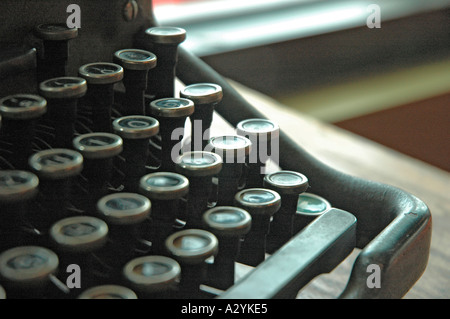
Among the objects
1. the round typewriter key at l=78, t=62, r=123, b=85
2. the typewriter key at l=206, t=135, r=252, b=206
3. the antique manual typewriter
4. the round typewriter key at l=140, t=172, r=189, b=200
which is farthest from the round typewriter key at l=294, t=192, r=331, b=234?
the round typewriter key at l=78, t=62, r=123, b=85

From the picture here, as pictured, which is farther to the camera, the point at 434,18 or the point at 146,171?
the point at 434,18

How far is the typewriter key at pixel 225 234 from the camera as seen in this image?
2.47 feet

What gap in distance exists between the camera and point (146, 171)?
0.90m

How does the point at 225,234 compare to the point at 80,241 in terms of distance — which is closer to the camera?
the point at 80,241

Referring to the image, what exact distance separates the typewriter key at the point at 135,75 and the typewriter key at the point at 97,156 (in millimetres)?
118

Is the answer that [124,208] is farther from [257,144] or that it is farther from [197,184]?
[257,144]

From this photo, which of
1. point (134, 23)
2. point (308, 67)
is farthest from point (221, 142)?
point (308, 67)

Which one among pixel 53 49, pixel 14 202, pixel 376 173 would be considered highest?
pixel 53 49

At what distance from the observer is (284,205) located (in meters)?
0.88

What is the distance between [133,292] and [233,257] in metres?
0.18

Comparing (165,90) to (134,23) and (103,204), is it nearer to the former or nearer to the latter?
(134,23)

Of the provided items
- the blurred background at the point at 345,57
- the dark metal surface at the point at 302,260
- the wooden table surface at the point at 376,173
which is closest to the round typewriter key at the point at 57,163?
the dark metal surface at the point at 302,260

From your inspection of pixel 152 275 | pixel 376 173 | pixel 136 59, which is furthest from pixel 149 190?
pixel 376 173

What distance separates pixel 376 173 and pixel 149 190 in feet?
2.87
